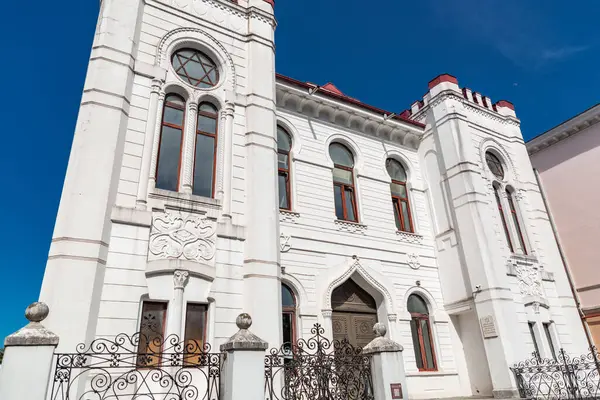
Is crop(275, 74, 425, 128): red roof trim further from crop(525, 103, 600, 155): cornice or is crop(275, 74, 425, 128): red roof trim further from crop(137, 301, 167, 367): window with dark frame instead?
crop(137, 301, 167, 367): window with dark frame

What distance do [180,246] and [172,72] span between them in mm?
3890

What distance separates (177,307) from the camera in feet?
23.5

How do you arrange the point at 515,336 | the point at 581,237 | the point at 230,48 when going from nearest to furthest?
the point at 230,48
the point at 515,336
the point at 581,237

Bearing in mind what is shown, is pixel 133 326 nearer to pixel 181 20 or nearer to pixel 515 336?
pixel 181 20

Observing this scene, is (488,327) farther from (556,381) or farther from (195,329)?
(195,329)

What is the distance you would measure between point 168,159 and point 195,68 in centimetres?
243

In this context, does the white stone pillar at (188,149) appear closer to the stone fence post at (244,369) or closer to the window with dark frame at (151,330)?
the window with dark frame at (151,330)

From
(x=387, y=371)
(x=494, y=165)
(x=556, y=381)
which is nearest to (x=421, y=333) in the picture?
(x=556, y=381)

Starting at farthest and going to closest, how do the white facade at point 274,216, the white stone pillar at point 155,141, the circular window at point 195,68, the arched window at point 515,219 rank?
the arched window at point 515,219 < the circular window at point 195,68 < the white stone pillar at point 155,141 < the white facade at point 274,216

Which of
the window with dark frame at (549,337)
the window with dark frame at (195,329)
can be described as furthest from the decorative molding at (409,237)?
the window with dark frame at (195,329)

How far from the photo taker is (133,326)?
675 cm

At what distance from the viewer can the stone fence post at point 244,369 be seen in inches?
206

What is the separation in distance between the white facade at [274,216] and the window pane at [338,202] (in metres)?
0.36

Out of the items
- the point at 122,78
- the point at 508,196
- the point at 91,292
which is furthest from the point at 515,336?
the point at 122,78
